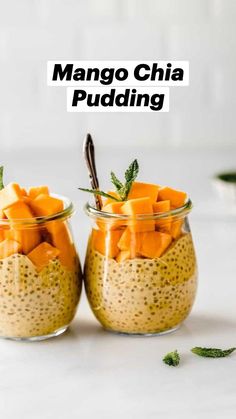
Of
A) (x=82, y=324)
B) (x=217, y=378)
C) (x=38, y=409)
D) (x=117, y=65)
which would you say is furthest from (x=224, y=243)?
(x=117, y=65)

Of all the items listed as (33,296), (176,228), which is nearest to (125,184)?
(176,228)

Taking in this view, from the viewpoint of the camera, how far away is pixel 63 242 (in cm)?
140

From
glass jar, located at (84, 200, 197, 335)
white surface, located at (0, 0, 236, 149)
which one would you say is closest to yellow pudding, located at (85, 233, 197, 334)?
→ glass jar, located at (84, 200, 197, 335)

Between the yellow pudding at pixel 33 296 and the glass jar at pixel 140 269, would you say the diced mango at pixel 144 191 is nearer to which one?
the glass jar at pixel 140 269

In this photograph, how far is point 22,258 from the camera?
136 centimetres

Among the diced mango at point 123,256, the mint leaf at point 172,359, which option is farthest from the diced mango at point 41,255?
the mint leaf at point 172,359

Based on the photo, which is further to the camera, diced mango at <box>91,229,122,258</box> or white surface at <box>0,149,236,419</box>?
diced mango at <box>91,229,122,258</box>

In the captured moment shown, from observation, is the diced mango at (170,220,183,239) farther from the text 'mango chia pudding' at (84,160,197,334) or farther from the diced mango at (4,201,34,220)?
the diced mango at (4,201,34,220)

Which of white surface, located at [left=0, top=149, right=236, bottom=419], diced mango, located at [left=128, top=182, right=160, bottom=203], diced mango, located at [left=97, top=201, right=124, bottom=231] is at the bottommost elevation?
white surface, located at [left=0, top=149, right=236, bottom=419]

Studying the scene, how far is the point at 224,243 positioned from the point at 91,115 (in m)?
1.07

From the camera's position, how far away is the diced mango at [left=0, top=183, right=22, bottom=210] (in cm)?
137

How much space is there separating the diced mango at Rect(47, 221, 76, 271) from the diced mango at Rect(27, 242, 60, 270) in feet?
0.06

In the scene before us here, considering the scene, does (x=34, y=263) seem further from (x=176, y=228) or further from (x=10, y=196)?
(x=176, y=228)
